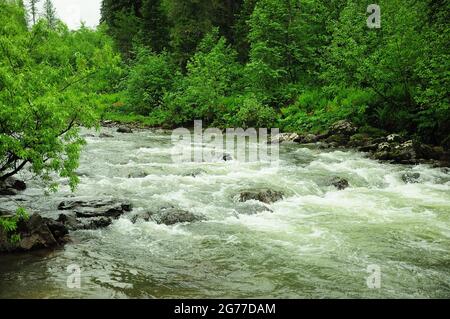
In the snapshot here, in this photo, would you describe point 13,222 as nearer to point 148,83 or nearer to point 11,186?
point 11,186

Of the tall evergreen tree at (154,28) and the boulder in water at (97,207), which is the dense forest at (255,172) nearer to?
the boulder in water at (97,207)

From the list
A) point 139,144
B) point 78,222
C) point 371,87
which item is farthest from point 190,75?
point 78,222

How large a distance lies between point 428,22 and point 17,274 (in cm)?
2084

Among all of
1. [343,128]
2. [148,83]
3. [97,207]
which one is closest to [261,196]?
[97,207]

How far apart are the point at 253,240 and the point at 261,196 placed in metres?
3.45

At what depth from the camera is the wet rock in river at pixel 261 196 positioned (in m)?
13.8

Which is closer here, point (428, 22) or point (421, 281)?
point (421, 281)

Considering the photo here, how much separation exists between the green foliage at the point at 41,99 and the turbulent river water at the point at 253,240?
2.18 metres

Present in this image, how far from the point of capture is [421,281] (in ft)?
27.3

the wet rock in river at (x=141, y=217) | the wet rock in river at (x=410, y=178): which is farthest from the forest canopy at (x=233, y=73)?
the wet rock in river at (x=410, y=178)

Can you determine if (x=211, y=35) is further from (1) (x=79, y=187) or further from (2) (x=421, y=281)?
(2) (x=421, y=281)
